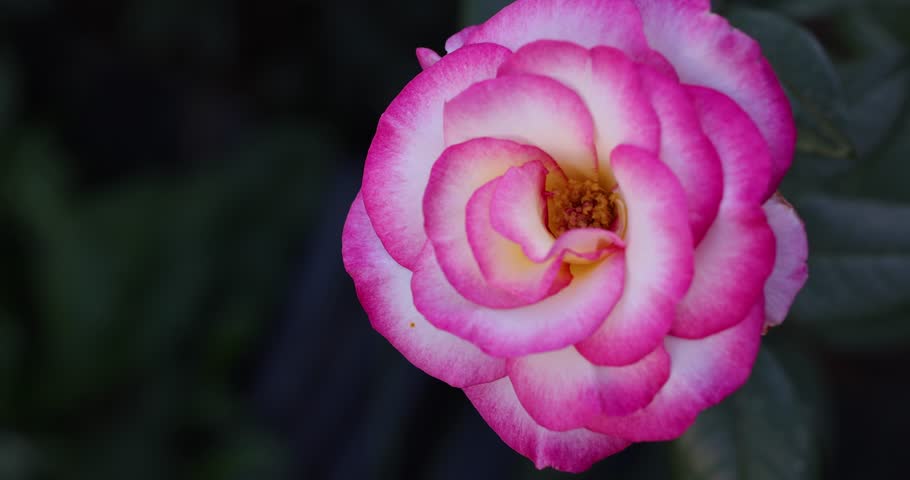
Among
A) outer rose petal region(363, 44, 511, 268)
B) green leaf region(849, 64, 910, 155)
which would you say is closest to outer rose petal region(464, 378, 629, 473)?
outer rose petal region(363, 44, 511, 268)

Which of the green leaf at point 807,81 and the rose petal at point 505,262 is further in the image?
the green leaf at point 807,81

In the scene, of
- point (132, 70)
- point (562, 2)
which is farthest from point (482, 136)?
point (132, 70)

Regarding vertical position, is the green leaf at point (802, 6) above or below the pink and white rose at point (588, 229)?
below

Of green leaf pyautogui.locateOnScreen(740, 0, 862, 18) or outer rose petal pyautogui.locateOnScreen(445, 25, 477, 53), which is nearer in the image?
outer rose petal pyautogui.locateOnScreen(445, 25, 477, 53)

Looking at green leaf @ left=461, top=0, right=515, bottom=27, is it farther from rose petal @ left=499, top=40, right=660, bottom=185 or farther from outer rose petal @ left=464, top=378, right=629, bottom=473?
outer rose petal @ left=464, top=378, right=629, bottom=473

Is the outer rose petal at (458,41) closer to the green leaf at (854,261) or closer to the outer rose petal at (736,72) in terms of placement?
the outer rose petal at (736,72)

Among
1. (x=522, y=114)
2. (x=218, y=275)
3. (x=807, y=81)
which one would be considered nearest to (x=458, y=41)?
(x=522, y=114)

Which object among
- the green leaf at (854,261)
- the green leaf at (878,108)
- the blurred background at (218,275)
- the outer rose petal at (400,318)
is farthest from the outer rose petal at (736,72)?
the blurred background at (218,275)
